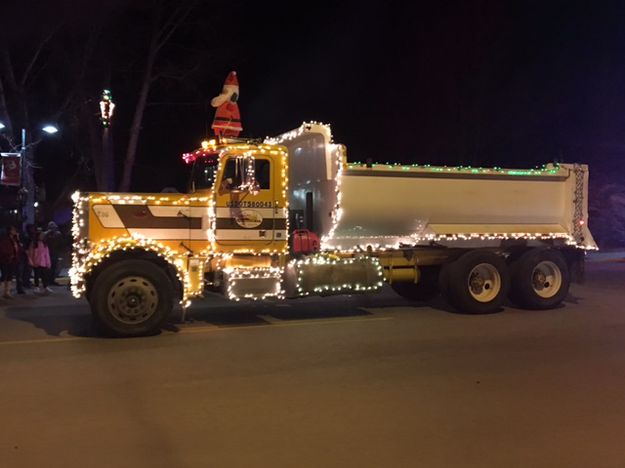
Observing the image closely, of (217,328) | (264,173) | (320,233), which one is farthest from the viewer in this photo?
(320,233)

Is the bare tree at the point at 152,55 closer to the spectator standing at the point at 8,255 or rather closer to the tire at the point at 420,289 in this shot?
the spectator standing at the point at 8,255

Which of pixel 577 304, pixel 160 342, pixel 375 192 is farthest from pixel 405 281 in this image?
pixel 160 342

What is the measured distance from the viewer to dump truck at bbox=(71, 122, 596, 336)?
9617 mm

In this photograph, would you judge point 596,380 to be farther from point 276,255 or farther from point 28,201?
point 28,201

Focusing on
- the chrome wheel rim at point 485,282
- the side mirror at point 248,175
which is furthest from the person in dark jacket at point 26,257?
the chrome wheel rim at point 485,282

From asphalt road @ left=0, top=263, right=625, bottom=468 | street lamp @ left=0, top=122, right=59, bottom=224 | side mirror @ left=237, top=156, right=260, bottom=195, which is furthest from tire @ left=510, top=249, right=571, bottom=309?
street lamp @ left=0, top=122, right=59, bottom=224

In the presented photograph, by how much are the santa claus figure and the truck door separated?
36.2 inches

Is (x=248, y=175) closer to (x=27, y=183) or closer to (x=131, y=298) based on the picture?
(x=131, y=298)

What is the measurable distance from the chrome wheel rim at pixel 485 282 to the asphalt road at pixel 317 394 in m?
0.99

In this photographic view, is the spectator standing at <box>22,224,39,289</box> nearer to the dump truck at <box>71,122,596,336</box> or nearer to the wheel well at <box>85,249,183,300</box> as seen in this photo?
the dump truck at <box>71,122,596,336</box>

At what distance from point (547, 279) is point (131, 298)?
25.9 feet

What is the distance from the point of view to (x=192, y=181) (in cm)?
1091

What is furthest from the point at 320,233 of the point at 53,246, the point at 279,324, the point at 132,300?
the point at 53,246

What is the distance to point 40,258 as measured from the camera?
14758mm
